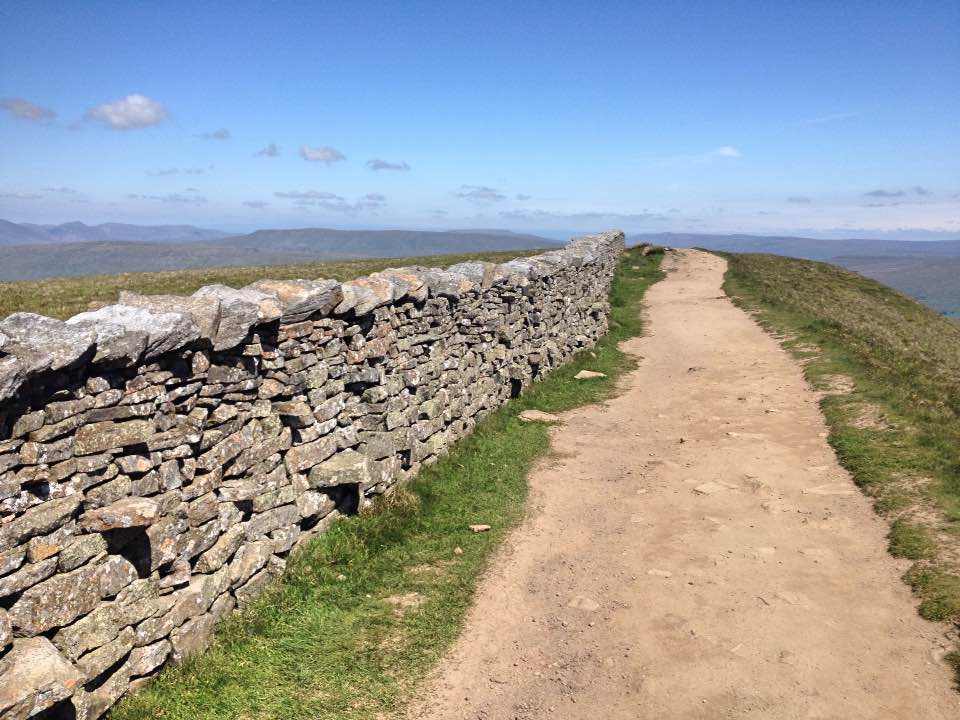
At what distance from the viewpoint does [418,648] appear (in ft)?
23.2

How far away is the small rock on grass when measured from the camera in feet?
48.3

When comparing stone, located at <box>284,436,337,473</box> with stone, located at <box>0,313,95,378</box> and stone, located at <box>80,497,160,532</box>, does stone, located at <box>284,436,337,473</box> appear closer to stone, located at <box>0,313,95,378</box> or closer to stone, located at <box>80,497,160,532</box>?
stone, located at <box>80,497,160,532</box>

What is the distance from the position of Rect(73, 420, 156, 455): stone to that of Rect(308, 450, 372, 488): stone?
109 inches

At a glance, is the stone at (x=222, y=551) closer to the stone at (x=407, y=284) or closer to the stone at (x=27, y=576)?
the stone at (x=27, y=576)

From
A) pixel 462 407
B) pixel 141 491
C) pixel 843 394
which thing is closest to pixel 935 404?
pixel 843 394

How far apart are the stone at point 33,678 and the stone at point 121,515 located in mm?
951

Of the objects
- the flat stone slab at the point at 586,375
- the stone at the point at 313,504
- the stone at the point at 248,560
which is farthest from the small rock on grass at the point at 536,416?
the stone at the point at 248,560

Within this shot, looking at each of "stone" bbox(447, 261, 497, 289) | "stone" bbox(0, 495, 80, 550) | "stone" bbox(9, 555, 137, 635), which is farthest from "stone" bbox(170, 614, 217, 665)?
"stone" bbox(447, 261, 497, 289)

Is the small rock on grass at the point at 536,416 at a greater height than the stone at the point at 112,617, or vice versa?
the stone at the point at 112,617

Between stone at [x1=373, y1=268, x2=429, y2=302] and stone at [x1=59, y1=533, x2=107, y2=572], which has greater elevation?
stone at [x1=373, y1=268, x2=429, y2=302]

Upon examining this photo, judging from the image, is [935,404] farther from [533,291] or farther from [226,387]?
[226,387]

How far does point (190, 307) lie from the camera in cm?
679

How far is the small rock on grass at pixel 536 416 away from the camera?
1473cm

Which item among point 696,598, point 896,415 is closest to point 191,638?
point 696,598
